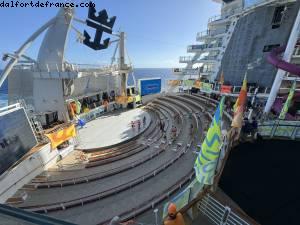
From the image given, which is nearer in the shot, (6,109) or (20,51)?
(6,109)

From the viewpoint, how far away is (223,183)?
8570 millimetres

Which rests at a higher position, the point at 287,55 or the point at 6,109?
the point at 287,55

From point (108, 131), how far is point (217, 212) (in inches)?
586

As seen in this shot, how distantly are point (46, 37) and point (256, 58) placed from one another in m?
27.0

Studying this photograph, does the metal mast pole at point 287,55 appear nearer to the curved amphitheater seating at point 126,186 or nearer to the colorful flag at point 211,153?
the curved amphitheater seating at point 126,186

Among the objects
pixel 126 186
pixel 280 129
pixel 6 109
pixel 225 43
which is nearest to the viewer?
pixel 6 109

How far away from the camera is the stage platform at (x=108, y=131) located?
16.8 metres

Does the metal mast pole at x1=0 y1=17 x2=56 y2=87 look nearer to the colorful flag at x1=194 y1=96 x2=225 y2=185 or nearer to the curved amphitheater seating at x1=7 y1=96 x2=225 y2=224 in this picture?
the curved amphitheater seating at x1=7 y1=96 x2=225 y2=224

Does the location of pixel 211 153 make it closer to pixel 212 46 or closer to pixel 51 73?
pixel 51 73

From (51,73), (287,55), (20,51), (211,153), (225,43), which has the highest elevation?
(225,43)

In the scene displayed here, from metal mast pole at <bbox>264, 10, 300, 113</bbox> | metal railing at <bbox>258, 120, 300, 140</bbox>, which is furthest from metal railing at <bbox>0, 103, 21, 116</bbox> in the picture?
metal mast pole at <bbox>264, 10, 300, 113</bbox>

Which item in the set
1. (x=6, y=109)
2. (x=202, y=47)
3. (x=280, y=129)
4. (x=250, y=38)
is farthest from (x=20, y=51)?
(x=202, y=47)

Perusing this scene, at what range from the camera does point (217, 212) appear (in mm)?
6391

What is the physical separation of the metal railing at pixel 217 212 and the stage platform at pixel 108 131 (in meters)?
11.1
